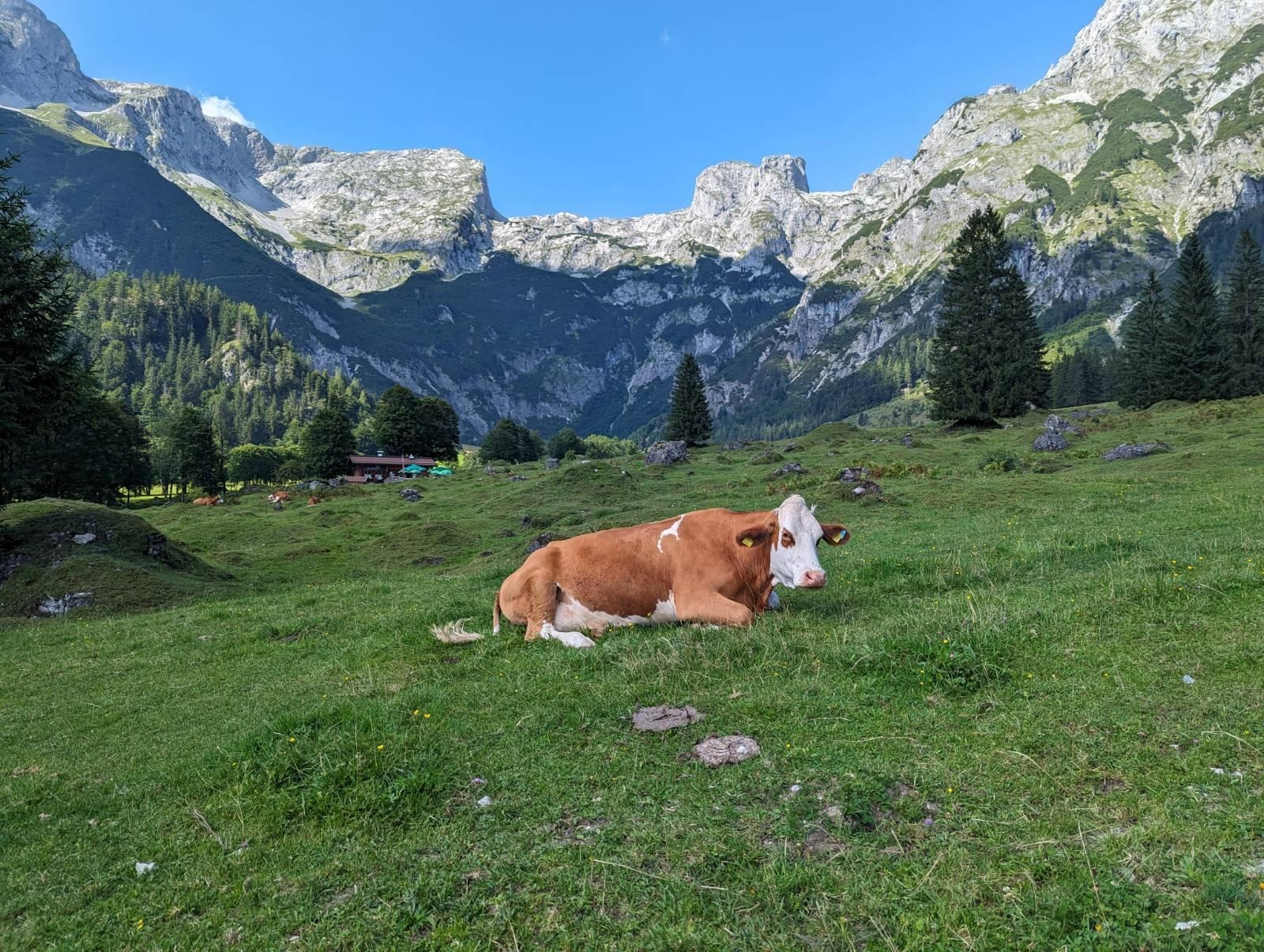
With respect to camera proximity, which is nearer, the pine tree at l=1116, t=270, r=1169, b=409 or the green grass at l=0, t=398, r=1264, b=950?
the green grass at l=0, t=398, r=1264, b=950

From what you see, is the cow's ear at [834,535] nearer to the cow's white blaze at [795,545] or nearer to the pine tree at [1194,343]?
the cow's white blaze at [795,545]

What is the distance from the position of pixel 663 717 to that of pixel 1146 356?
9889 centimetres

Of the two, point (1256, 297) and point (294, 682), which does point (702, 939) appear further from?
point (1256, 297)

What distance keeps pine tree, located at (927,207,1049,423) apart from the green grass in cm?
6510

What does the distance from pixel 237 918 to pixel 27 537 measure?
27.0 metres

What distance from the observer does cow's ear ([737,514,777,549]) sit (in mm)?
9766

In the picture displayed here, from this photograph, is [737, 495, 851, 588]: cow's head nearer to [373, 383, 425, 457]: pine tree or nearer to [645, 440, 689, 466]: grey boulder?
[645, 440, 689, 466]: grey boulder

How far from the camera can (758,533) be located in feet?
32.2

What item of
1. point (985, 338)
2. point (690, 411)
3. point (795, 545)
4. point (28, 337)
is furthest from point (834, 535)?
point (690, 411)

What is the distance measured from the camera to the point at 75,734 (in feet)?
31.4

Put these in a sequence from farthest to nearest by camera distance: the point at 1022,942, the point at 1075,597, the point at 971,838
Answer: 1. the point at 1075,597
2. the point at 971,838
3. the point at 1022,942

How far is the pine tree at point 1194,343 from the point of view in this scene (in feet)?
231

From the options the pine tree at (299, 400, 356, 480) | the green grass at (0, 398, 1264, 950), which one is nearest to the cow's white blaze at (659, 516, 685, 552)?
the green grass at (0, 398, 1264, 950)

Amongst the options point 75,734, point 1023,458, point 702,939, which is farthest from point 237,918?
point 1023,458
